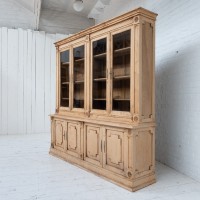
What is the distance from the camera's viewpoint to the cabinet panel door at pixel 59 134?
4090mm

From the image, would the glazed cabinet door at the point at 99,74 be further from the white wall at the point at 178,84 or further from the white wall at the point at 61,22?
the white wall at the point at 61,22

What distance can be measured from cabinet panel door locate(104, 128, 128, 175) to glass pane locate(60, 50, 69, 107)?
4.39 ft

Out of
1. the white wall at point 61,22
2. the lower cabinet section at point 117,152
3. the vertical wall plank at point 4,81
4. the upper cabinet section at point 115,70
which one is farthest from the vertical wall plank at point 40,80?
the lower cabinet section at point 117,152

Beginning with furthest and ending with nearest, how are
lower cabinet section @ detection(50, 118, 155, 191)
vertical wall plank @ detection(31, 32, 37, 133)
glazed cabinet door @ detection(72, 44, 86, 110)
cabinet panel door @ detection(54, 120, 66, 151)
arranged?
vertical wall plank @ detection(31, 32, 37, 133)
cabinet panel door @ detection(54, 120, 66, 151)
glazed cabinet door @ detection(72, 44, 86, 110)
lower cabinet section @ detection(50, 118, 155, 191)

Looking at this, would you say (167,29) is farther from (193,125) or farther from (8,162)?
(8,162)

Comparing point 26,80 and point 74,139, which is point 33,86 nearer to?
point 26,80

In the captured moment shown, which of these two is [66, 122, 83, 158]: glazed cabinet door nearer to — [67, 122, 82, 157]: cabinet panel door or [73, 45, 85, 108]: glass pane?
[67, 122, 82, 157]: cabinet panel door

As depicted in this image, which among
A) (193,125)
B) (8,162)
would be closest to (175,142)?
(193,125)

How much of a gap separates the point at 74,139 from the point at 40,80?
3.13 m

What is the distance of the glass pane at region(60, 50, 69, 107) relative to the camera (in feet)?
13.8

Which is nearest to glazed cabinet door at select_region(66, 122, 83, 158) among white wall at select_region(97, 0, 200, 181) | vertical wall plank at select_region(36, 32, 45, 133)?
white wall at select_region(97, 0, 200, 181)

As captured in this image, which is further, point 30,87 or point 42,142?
point 30,87

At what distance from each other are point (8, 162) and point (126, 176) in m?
2.05

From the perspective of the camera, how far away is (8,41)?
6.11 m
